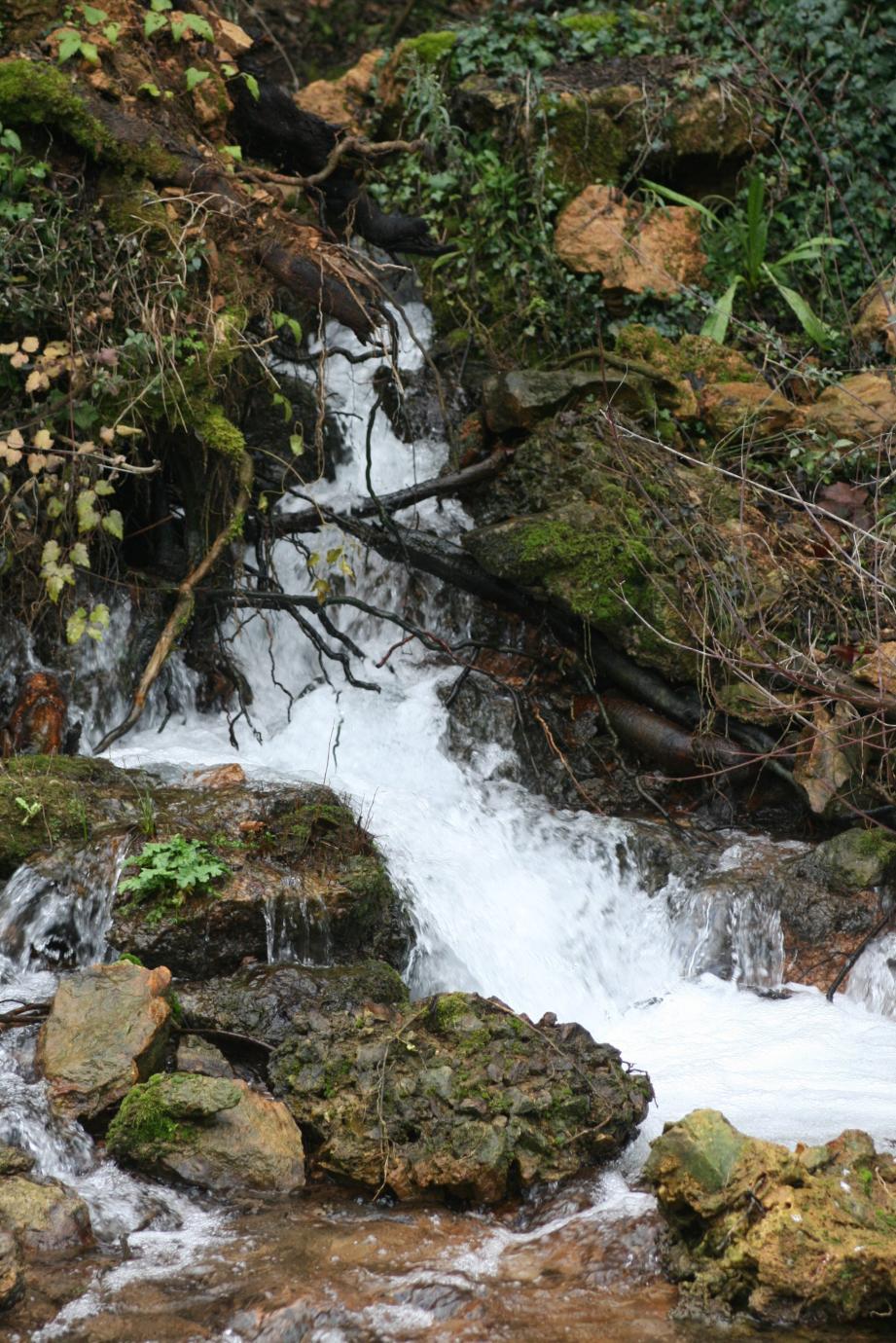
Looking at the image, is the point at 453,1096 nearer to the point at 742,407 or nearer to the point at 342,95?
the point at 742,407

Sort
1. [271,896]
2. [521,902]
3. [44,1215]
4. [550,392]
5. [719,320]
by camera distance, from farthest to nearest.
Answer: [719,320], [550,392], [521,902], [271,896], [44,1215]

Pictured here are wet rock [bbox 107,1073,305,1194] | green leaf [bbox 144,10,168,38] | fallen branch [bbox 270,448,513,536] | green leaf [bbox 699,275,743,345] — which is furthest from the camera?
green leaf [bbox 699,275,743,345]

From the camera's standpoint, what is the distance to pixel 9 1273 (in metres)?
2.99

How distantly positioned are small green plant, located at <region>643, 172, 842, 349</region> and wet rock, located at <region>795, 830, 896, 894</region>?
4154 millimetres

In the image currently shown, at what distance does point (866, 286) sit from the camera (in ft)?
30.3

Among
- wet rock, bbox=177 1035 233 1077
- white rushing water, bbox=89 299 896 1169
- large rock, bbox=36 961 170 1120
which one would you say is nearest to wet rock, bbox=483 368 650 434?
white rushing water, bbox=89 299 896 1169

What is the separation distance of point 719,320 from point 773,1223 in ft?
22.3

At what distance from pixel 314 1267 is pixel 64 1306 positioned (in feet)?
2.12

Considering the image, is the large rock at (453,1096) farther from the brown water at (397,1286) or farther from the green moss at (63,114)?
the green moss at (63,114)

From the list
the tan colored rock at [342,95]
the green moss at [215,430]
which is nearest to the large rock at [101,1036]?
the green moss at [215,430]

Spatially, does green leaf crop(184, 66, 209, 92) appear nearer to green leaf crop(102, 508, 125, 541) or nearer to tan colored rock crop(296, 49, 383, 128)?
green leaf crop(102, 508, 125, 541)

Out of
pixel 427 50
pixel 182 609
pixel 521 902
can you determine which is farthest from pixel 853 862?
pixel 427 50

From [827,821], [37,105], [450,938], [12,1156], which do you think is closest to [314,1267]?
[12,1156]

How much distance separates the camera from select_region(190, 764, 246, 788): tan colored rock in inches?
227
